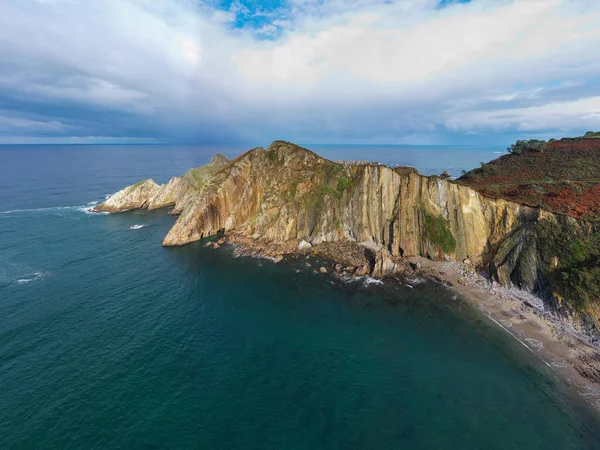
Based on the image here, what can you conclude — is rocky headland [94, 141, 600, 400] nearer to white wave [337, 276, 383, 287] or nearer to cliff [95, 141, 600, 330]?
cliff [95, 141, 600, 330]

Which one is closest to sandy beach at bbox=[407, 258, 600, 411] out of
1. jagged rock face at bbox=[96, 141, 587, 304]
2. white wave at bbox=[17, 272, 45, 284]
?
jagged rock face at bbox=[96, 141, 587, 304]

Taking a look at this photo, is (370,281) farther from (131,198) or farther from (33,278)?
(131,198)

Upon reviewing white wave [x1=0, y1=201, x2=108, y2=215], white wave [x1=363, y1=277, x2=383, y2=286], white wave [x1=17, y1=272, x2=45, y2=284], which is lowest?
white wave [x1=17, y1=272, x2=45, y2=284]

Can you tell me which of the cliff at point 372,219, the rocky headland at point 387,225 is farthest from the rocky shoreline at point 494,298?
the cliff at point 372,219

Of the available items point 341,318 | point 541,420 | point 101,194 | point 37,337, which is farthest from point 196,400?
point 101,194

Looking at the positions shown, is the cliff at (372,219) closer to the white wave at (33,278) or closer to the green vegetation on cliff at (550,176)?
the green vegetation on cliff at (550,176)

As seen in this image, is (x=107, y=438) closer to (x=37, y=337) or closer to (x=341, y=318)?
(x=37, y=337)
